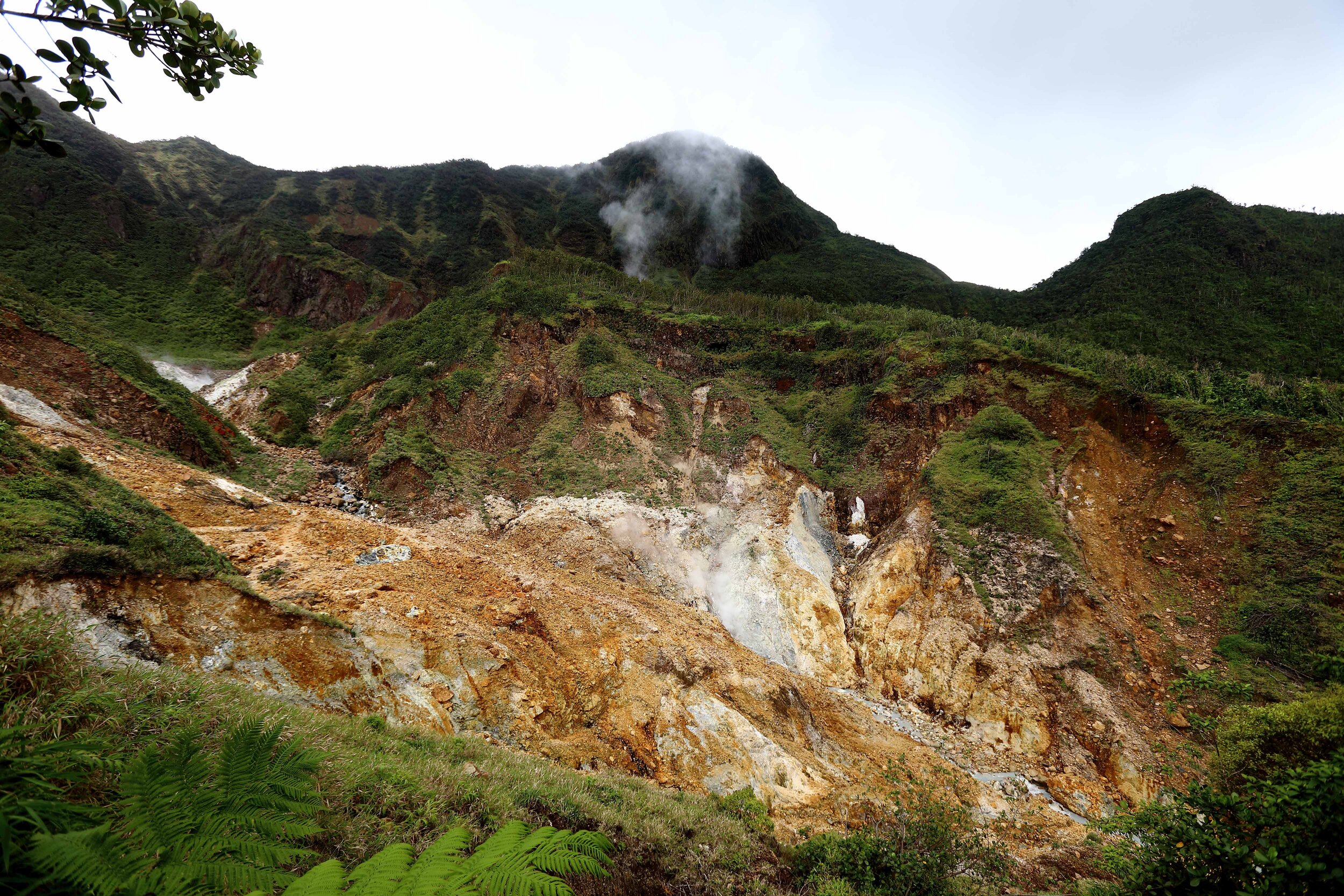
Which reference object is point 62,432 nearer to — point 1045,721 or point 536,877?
point 536,877

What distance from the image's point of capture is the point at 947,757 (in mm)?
13773

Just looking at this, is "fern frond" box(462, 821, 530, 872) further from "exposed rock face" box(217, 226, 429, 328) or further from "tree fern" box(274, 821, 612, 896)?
"exposed rock face" box(217, 226, 429, 328)

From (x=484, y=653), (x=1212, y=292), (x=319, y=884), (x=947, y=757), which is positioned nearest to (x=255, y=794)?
(x=319, y=884)

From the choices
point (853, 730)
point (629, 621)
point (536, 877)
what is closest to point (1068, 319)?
point (853, 730)

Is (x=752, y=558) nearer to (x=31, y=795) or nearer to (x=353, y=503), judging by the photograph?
(x=353, y=503)

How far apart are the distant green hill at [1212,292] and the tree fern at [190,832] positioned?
164 ft

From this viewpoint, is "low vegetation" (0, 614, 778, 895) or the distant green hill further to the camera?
the distant green hill

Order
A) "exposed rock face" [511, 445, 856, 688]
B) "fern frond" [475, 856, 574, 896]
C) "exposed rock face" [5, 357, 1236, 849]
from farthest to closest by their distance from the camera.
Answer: "exposed rock face" [511, 445, 856, 688] → "exposed rock face" [5, 357, 1236, 849] → "fern frond" [475, 856, 574, 896]

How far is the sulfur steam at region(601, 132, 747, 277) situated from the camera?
73312 mm

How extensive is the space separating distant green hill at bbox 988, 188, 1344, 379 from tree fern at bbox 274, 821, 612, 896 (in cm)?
4911

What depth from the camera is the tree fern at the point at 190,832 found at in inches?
Answer: 69.7

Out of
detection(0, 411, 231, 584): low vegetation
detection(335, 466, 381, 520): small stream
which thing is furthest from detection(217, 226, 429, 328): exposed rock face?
detection(0, 411, 231, 584): low vegetation

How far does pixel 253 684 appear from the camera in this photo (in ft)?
24.1

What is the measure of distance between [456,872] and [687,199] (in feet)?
276
